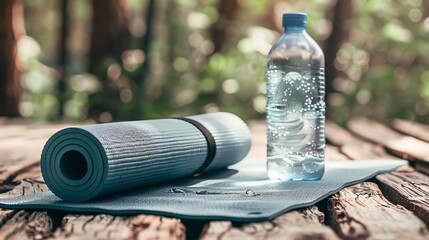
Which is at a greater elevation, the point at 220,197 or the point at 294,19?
the point at 294,19

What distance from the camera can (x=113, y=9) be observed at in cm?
659

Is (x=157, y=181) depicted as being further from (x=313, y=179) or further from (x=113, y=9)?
(x=113, y=9)

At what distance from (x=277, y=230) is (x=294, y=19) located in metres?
0.98

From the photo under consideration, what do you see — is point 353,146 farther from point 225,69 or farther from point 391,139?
point 225,69

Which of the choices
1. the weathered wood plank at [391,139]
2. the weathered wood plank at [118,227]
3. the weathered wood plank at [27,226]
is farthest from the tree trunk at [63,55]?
the weathered wood plank at [118,227]

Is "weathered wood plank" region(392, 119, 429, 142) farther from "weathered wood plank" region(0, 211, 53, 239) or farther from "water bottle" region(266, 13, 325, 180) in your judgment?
"weathered wood plank" region(0, 211, 53, 239)

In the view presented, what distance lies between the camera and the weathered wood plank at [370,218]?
1.66 m

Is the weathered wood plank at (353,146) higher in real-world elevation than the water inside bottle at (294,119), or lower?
lower

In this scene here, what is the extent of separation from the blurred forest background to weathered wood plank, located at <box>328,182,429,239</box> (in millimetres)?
3547

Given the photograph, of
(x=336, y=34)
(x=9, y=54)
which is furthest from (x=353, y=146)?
(x=9, y=54)

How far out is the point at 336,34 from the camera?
21.8 ft

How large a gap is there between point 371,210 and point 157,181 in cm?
68

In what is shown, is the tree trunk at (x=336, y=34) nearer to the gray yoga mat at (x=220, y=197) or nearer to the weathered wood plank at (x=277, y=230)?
the gray yoga mat at (x=220, y=197)

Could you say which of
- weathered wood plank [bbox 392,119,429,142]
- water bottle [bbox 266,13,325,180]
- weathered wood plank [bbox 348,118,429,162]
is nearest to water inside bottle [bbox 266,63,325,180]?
water bottle [bbox 266,13,325,180]
